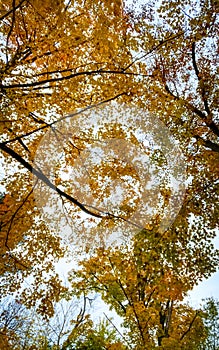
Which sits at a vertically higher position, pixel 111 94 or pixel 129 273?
pixel 111 94

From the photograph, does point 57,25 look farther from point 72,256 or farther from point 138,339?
point 138,339

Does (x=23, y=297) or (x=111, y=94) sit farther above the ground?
(x=111, y=94)

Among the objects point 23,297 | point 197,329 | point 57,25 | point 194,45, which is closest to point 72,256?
point 23,297

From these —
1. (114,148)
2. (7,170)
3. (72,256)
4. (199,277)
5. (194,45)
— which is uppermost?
(194,45)

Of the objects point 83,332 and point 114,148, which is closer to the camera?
point 114,148

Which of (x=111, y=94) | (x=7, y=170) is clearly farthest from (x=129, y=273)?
(x=111, y=94)

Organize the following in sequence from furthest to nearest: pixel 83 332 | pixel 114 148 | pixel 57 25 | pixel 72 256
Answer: pixel 83 332
pixel 72 256
pixel 114 148
pixel 57 25

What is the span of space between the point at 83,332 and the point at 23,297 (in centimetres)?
527

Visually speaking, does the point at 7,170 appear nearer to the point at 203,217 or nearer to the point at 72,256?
the point at 72,256

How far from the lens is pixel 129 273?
8.20 metres

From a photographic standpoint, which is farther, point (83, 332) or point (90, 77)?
point (83, 332)

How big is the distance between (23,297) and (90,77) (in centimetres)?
536

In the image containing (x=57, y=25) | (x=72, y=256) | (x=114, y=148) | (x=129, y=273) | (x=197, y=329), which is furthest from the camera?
(x=197, y=329)

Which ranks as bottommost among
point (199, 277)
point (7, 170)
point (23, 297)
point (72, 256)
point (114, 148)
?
point (23, 297)
